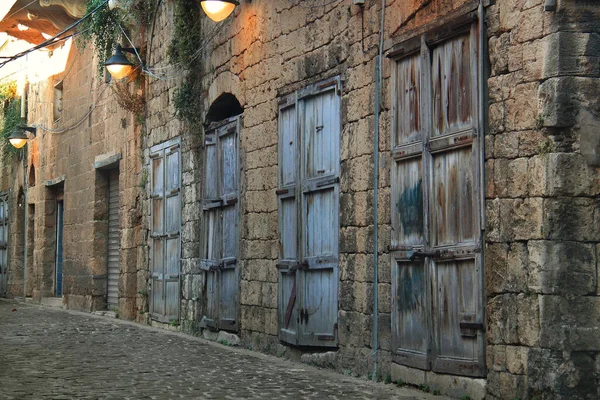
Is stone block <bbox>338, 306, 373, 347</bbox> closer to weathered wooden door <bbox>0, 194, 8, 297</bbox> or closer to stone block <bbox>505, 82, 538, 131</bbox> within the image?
stone block <bbox>505, 82, 538, 131</bbox>

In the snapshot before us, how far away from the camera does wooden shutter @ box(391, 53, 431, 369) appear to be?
716 centimetres

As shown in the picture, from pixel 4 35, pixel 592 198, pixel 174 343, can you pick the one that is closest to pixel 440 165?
pixel 592 198

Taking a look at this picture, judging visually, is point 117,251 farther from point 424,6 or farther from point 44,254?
point 424,6

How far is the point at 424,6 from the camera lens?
7.29m

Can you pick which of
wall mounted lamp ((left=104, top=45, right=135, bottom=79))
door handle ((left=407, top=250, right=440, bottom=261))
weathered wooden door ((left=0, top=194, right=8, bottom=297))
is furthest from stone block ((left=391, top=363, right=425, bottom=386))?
weathered wooden door ((left=0, top=194, right=8, bottom=297))

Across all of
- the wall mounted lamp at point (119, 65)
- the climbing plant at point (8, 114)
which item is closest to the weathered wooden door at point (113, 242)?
the wall mounted lamp at point (119, 65)

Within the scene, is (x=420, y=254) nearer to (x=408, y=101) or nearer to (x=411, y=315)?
(x=411, y=315)

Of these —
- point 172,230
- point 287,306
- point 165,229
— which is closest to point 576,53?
point 287,306

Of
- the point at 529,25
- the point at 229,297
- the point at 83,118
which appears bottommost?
the point at 229,297

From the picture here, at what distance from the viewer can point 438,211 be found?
277 inches

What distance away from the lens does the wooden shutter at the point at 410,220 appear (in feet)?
23.5

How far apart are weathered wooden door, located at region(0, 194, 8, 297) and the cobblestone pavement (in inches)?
461

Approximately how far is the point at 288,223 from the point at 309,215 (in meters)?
0.49

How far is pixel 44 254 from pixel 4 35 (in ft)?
17.7
